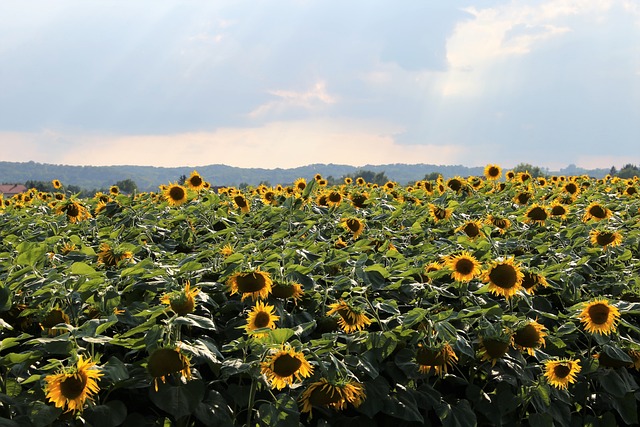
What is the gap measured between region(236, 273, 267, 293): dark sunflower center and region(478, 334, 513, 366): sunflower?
4.26 feet

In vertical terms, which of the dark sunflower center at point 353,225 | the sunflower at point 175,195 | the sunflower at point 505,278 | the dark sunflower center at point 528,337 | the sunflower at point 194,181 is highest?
the sunflower at point 194,181

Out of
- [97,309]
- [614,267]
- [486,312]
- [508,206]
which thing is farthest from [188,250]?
[508,206]

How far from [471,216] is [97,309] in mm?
4969

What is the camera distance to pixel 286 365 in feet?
9.07

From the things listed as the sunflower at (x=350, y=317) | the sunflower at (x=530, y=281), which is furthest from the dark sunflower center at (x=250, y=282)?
the sunflower at (x=530, y=281)

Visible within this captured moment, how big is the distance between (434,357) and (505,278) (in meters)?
0.96

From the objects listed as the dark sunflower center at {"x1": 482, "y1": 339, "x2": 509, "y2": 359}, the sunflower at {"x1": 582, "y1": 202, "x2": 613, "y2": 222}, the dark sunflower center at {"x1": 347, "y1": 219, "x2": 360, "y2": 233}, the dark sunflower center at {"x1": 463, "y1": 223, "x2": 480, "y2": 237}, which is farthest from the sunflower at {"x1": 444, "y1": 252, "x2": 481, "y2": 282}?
the sunflower at {"x1": 582, "y1": 202, "x2": 613, "y2": 222}

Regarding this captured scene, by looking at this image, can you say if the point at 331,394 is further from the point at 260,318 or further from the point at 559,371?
the point at 559,371

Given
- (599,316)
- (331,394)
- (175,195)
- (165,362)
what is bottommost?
(331,394)

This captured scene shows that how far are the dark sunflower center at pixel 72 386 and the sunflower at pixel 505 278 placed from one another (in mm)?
2514

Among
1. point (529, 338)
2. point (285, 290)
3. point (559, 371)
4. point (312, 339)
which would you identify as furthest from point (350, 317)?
point (559, 371)

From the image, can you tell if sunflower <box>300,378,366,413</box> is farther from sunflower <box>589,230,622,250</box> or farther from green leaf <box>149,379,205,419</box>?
sunflower <box>589,230,622,250</box>

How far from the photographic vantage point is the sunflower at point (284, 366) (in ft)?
9.07

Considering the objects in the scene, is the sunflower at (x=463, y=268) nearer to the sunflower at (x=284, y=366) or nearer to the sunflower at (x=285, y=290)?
the sunflower at (x=285, y=290)
